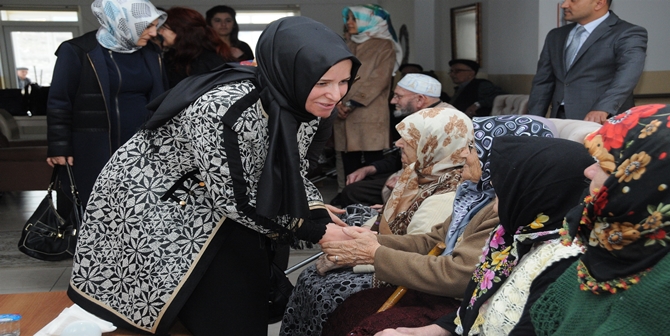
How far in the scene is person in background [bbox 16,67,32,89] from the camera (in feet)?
41.7

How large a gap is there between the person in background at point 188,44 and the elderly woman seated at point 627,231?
327cm

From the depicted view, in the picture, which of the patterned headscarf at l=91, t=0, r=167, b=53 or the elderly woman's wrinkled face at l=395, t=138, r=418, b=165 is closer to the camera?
the elderly woman's wrinkled face at l=395, t=138, r=418, b=165

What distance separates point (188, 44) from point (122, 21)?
2.97 ft

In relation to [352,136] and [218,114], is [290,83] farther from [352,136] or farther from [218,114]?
[352,136]

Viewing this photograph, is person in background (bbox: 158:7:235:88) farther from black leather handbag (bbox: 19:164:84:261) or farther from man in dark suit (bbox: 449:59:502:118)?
man in dark suit (bbox: 449:59:502:118)

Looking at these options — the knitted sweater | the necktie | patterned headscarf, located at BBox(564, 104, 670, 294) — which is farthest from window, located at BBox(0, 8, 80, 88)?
patterned headscarf, located at BBox(564, 104, 670, 294)

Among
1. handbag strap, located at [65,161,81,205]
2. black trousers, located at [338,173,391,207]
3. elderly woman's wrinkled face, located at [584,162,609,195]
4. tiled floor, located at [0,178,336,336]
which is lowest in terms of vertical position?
tiled floor, located at [0,178,336,336]

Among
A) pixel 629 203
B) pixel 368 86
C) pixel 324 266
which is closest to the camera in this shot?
pixel 629 203

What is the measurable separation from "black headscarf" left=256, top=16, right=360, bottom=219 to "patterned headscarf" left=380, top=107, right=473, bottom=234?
864 mm

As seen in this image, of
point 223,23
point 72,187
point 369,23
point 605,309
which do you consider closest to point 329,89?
point 605,309

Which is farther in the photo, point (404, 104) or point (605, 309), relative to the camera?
point (404, 104)

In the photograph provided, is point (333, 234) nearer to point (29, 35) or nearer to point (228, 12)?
point (228, 12)

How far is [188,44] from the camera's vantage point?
13.7 feet

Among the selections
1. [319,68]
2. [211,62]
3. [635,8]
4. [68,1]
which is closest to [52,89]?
[211,62]
